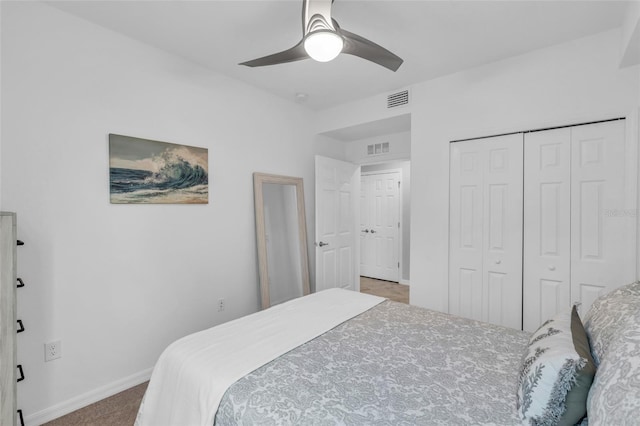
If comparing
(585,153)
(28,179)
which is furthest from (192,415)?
(585,153)

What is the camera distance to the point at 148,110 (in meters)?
2.44

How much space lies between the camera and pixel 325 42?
1613 mm

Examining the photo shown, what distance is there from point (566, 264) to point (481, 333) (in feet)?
4.24

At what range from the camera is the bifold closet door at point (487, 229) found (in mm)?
2645

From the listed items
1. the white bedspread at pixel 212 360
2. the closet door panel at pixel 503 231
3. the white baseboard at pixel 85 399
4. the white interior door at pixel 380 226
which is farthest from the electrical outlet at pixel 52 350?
the white interior door at pixel 380 226

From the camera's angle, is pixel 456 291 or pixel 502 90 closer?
pixel 502 90

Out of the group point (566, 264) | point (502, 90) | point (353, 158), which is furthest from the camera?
point (353, 158)

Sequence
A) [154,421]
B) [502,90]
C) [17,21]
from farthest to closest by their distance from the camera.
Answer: [502,90]
[17,21]
[154,421]

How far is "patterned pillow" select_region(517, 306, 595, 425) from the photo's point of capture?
0.92 metres

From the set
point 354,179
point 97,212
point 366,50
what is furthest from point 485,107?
point 97,212

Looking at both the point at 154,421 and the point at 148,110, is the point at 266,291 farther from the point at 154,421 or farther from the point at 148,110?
the point at 148,110

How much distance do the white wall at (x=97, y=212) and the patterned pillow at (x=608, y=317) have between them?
2698mm

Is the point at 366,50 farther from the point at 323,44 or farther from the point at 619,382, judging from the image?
the point at 619,382

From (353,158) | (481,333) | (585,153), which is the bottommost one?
(481,333)
